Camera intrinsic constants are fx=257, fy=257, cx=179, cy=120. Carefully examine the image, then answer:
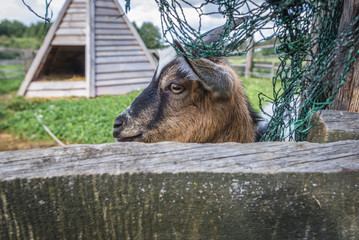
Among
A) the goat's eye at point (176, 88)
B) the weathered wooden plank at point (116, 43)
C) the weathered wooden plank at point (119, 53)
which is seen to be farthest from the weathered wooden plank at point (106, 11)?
the goat's eye at point (176, 88)

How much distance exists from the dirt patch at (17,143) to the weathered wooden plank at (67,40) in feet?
15.1

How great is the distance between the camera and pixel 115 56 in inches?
385

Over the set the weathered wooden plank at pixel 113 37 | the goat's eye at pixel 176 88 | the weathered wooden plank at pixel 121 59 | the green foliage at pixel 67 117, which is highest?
the weathered wooden plank at pixel 113 37

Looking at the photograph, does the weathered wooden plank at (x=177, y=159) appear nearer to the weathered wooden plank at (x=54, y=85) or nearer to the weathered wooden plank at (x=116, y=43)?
the weathered wooden plank at (x=54, y=85)

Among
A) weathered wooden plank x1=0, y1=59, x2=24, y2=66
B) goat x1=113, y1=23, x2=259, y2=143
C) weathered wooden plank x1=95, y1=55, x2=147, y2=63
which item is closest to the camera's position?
goat x1=113, y1=23, x2=259, y2=143

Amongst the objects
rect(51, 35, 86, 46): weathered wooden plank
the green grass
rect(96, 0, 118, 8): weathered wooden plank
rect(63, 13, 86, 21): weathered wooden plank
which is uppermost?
rect(96, 0, 118, 8): weathered wooden plank

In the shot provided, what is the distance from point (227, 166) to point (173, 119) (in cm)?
141

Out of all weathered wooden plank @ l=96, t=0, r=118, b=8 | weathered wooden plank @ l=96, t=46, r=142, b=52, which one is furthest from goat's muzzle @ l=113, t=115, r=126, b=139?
weathered wooden plank @ l=96, t=0, r=118, b=8

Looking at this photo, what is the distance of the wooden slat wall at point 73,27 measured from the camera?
924 cm

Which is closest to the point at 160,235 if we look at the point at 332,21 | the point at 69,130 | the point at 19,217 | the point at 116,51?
the point at 19,217

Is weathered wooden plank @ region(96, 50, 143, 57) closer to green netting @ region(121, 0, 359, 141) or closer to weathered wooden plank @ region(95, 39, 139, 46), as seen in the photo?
weathered wooden plank @ region(95, 39, 139, 46)

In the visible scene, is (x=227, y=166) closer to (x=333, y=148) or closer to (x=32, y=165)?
(x=333, y=148)

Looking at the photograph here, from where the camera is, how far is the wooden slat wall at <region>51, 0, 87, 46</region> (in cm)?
924

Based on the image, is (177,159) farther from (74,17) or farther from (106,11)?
(106,11)
